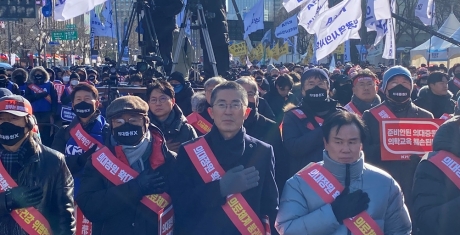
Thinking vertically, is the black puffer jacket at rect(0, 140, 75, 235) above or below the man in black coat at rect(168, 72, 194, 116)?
below

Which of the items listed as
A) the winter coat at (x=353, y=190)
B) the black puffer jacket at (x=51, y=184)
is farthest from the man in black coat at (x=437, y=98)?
the black puffer jacket at (x=51, y=184)

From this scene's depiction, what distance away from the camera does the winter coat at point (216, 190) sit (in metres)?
3.56

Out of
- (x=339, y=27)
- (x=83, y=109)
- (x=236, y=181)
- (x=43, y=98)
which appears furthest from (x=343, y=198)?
(x=339, y=27)

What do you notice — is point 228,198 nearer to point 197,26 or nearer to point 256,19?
point 197,26

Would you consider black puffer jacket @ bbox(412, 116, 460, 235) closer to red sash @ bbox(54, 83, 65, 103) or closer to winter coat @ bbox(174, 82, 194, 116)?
winter coat @ bbox(174, 82, 194, 116)

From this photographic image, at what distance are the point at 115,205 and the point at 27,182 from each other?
0.54 meters

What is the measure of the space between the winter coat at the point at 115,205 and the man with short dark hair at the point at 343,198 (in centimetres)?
93

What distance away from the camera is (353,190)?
3.29 metres

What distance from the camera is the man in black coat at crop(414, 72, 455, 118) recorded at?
299 inches

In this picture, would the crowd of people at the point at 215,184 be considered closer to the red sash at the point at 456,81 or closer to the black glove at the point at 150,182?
the black glove at the point at 150,182

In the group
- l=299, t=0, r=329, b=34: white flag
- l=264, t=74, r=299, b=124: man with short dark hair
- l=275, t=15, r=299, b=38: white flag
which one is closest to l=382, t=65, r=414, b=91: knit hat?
l=264, t=74, r=299, b=124: man with short dark hair

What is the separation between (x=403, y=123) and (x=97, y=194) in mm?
2548

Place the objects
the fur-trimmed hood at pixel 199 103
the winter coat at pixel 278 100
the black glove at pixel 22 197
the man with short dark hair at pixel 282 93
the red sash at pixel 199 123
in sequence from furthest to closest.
→ 1. the man with short dark hair at pixel 282 93
2. the winter coat at pixel 278 100
3. the fur-trimmed hood at pixel 199 103
4. the red sash at pixel 199 123
5. the black glove at pixel 22 197

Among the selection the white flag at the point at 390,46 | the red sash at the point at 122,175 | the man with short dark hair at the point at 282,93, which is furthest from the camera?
the white flag at the point at 390,46
